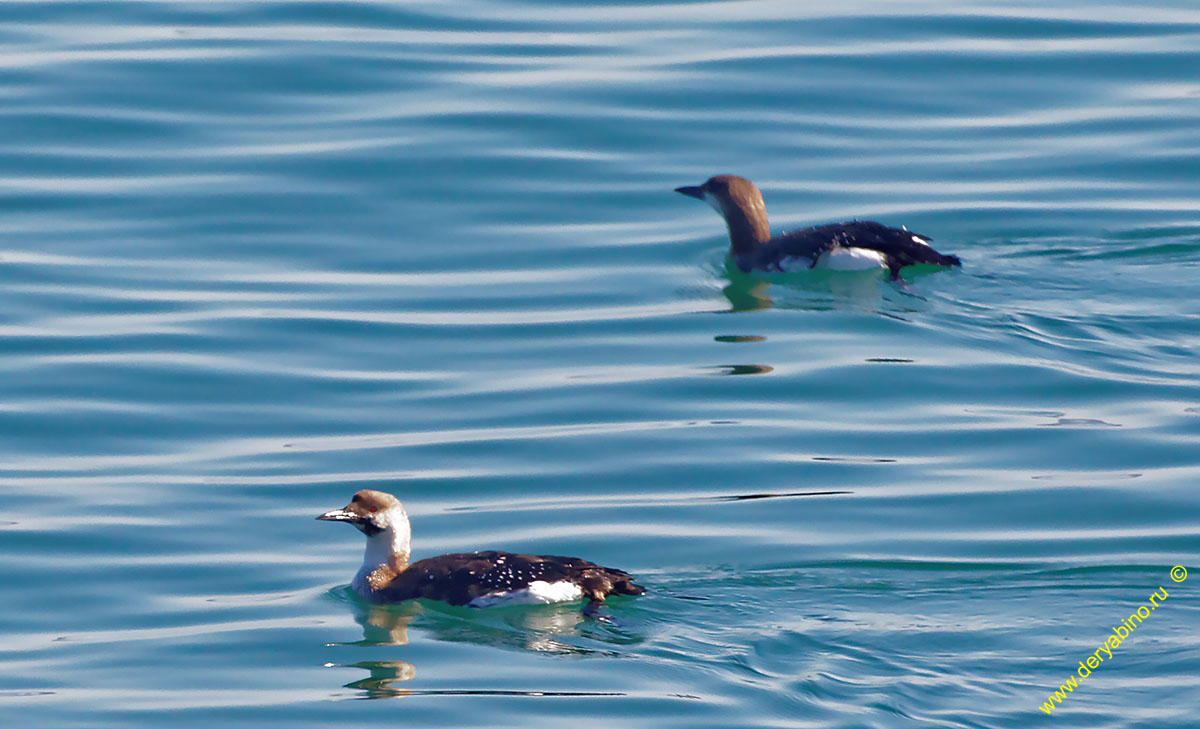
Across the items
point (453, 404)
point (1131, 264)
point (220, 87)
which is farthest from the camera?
point (220, 87)

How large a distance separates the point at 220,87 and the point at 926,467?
10609mm

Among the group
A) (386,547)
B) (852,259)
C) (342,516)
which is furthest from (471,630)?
(852,259)

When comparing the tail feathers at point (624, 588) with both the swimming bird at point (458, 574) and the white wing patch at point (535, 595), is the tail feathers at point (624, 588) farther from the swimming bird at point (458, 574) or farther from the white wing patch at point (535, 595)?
the white wing patch at point (535, 595)

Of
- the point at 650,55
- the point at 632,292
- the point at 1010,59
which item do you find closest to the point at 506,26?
the point at 650,55

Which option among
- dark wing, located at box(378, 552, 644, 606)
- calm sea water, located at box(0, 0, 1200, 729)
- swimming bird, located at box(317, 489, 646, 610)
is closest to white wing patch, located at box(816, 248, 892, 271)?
calm sea water, located at box(0, 0, 1200, 729)

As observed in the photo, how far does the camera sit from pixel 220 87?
2036cm

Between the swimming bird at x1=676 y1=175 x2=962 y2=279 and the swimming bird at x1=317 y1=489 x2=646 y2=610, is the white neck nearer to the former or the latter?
Answer: the swimming bird at x1=317 y1=489 x2=646 y2=610

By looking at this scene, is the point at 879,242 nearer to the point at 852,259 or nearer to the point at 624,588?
the point at 852,259

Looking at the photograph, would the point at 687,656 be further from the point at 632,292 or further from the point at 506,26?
the point at 506,26

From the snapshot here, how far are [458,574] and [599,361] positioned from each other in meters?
3.88

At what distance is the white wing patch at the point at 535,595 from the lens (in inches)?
409

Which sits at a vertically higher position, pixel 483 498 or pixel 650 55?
pixel 650 55

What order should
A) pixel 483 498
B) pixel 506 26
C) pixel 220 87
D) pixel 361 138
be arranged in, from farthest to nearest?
pixel 506 26
pixel 220 87
pixel 361 138
pixel 483 498

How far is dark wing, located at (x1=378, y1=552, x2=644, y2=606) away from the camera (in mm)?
10383
